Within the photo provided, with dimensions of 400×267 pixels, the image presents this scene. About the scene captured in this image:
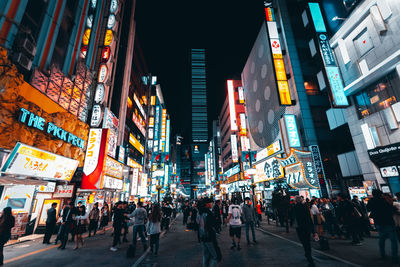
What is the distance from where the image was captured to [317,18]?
17.7m

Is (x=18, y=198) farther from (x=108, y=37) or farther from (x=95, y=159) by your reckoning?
(x=108, y=37)

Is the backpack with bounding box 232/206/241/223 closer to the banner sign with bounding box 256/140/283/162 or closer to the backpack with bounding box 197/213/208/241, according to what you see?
the backpack with bounding box 197/213/208/241

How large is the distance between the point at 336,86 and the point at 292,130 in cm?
700

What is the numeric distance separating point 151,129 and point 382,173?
39413 millimetres

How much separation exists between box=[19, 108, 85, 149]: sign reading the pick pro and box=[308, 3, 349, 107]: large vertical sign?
21547mm

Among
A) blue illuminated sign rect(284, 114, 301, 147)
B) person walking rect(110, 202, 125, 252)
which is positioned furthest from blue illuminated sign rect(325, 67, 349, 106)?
person walking rect(110, 202, 125, 252)

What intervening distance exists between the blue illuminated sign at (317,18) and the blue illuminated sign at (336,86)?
4.48m

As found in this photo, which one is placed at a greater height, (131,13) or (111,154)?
(131,13)

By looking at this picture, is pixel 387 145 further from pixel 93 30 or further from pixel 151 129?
pixel 151 129

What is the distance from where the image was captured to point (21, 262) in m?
6.35

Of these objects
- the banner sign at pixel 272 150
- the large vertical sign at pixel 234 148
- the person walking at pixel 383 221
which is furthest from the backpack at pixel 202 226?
the large vertical sign at pixel 234 148

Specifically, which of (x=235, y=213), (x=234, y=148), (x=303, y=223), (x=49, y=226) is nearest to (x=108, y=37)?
(x=49, y=226)

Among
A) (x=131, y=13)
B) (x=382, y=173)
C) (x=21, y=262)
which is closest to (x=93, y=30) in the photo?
(x=131, y=13)

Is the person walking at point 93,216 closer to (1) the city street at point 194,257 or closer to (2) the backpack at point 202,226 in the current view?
(1) the city street at point 194,257
